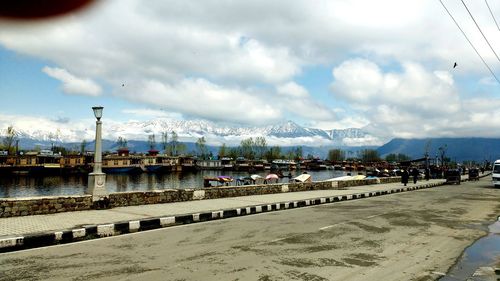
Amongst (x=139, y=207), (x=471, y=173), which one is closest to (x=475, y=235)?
(x=139, y=207)

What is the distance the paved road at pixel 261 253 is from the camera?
21.7ft

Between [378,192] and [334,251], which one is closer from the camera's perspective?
[334,251]

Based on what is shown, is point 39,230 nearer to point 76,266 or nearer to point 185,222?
point 76,266

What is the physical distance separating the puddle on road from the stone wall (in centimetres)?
1087

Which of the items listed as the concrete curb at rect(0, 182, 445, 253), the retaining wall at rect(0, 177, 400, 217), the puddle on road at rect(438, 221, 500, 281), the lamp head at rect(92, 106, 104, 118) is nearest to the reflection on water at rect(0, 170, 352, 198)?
the retaining wall at rect(0, 177, 400, 217)

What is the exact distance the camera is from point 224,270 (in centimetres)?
678

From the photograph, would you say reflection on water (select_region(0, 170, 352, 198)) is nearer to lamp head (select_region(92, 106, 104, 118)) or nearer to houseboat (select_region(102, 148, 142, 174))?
houseboat (select_region(102, 148, 142, 174))

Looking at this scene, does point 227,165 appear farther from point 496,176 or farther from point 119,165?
point 496,176

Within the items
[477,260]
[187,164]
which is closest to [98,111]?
[477,260]

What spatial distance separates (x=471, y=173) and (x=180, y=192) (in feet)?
189

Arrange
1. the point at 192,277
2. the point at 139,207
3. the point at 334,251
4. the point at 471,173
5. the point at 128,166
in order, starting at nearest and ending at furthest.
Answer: the point at 192,277 → the point at 334,251 → the point at 139,207 → the point at 471,173 → the point at 128,166

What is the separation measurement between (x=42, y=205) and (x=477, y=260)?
38.0ft

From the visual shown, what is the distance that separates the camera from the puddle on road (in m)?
7.00

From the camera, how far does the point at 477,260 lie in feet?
27.4
